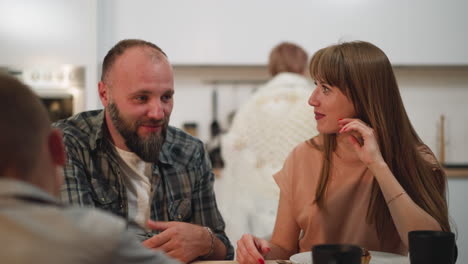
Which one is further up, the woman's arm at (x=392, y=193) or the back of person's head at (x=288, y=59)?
the back of person's head at (x=288, y=59)

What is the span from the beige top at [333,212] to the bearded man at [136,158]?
0.20 m

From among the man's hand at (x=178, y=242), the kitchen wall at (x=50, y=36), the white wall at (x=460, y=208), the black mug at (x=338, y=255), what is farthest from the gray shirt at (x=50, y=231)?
the white wall at (x=460, y=208)

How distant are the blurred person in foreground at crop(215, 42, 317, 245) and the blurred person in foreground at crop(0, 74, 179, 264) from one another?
1.77 meters

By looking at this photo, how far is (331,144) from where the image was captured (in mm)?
1522

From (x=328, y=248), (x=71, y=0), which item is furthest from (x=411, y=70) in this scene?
(x=328, y=248)

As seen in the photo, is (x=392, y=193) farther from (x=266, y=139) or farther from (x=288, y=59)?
(x=288, y=59)

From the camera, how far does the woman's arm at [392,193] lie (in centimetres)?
126

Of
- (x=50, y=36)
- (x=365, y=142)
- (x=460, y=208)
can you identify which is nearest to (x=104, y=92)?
(x=365, y=142)

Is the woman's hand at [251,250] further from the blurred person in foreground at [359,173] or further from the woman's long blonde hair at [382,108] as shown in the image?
the woman's long blonde hair at [382,108]

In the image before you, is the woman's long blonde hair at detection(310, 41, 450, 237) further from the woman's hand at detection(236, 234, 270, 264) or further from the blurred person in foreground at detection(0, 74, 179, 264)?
the blurred person in foreground at detection(0, 74, 179, 264)

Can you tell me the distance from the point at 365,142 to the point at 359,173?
173 millimetres

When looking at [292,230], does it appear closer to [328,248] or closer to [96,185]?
[96,185]

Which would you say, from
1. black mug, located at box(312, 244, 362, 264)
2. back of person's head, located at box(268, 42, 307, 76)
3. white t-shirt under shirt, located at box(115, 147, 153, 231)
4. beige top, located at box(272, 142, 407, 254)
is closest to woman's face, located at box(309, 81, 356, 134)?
beige top, located at box(272, 142, 407, 254)

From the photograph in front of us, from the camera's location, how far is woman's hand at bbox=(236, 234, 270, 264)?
1.17 m
